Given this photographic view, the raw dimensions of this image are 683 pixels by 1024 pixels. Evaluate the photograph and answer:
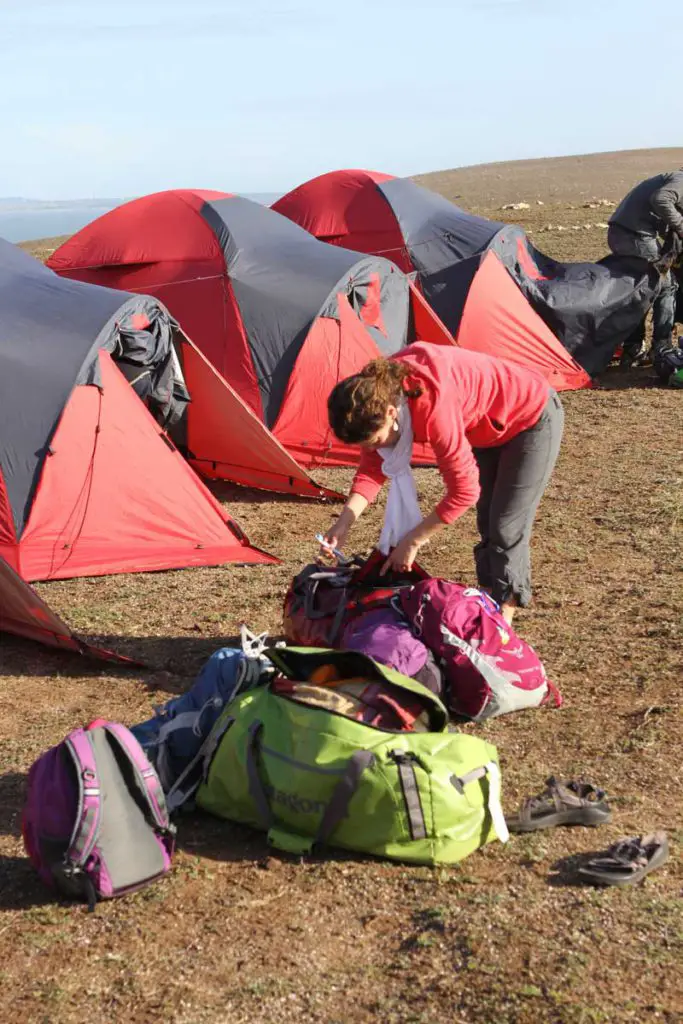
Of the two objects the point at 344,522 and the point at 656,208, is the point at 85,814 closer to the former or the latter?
the point at 344,522

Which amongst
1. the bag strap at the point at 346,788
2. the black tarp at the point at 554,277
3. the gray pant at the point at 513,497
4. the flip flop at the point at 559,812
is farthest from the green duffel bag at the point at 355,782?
the black tarp at the point at 554,277

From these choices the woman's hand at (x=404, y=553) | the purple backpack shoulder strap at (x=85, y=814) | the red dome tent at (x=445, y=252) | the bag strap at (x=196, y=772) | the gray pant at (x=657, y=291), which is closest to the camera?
the purple backpack shoulder strap at (x=85, y=814)

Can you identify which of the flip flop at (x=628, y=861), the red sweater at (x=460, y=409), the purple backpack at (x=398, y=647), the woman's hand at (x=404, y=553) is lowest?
the flip flop at (x=628, y=861)

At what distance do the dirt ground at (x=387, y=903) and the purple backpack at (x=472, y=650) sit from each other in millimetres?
130

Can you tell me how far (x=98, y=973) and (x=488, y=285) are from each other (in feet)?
29.4

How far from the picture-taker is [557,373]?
1170cm

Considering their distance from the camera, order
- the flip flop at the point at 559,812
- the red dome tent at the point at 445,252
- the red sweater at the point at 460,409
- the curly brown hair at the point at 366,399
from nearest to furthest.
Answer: the flip flop at the point at 559,812, the curly brown hair at the point at 366,399, the red sweater at the point at 460,409, the red dome tent at the point at 445,252

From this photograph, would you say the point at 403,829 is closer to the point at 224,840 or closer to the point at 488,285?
the point at 224,840

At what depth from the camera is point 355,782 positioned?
367cm

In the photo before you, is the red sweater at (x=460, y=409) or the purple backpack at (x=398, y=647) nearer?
the red sweater at (x=460, y=409)

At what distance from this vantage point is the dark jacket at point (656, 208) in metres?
11.6

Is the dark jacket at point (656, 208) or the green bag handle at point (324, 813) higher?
the dark jacket at point (656, 208)

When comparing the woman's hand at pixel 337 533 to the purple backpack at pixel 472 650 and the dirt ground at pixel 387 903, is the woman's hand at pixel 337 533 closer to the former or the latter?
the purple backpack at pixel 472 650

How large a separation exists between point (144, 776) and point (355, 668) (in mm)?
896
